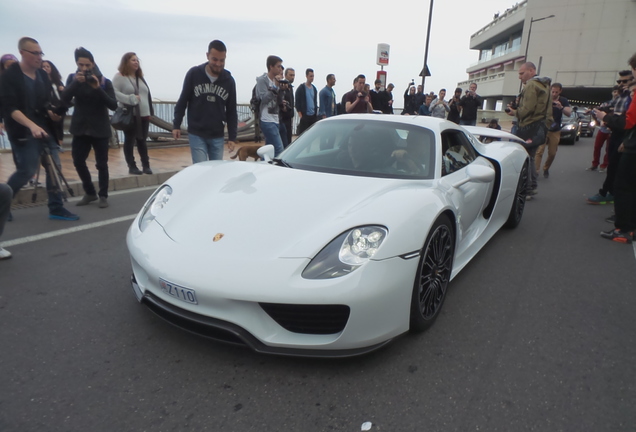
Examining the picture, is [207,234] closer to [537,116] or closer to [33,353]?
[33,353]

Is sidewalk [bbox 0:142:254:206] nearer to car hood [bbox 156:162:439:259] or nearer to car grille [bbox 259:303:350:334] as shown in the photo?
car hood [bbox 156:162:439:259]

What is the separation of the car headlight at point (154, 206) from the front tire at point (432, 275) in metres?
1.55

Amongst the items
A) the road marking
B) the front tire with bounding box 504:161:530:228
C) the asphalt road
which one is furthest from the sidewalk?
the front tire with bounding box 504:161:530:228

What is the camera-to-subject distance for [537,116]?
19.8ft

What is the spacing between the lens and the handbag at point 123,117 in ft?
21.9

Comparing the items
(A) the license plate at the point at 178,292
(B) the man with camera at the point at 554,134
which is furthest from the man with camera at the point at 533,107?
(A) the license plate at the point at 178,292

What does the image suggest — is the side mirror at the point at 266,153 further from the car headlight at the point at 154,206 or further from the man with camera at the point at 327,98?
the man with camera at the point at 327,98

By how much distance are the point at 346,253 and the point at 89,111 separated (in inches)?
158

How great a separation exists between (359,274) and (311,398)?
1.88 ft

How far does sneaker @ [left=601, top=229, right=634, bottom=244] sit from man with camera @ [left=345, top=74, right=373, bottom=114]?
5.88 m

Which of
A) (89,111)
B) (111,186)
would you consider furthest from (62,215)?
(111,186)

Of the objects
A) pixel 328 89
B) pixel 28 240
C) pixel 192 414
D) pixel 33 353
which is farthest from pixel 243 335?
pixel 328 89

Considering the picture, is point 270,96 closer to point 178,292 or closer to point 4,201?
point 4,201

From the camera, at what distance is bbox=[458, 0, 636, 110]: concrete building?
1729 inches
